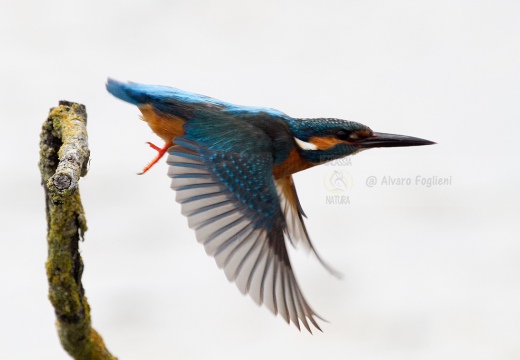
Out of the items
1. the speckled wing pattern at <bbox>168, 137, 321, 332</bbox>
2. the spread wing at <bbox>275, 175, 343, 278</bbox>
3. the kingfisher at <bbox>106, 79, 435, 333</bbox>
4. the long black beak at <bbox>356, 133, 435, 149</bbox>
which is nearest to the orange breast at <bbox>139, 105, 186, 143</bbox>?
the kingfisher at <bbox>106, 79, 435, 333</bbox>

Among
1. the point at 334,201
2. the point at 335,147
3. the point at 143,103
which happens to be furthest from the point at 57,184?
the point at 334,201

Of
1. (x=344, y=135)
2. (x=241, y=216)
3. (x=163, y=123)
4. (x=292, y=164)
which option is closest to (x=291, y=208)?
(x=292, y=164)

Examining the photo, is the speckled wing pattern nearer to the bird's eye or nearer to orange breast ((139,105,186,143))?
orange breast ((139,105,186,143))

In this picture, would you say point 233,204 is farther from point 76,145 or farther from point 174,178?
point 76,145

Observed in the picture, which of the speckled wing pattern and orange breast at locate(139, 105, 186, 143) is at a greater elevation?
orange breast at locate(139, 105, 186, 143)

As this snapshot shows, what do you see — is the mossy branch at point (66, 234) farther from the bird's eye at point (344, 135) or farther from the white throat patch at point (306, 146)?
the bird's eye at point (344, 135)

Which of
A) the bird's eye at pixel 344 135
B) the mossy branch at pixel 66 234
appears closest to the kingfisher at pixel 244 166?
the bird's eye at pixel 344 135
